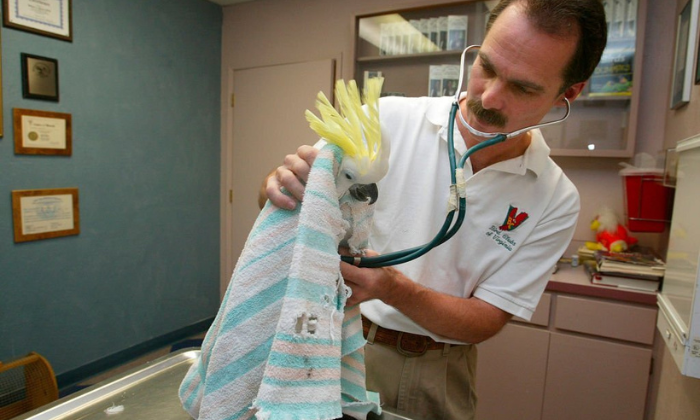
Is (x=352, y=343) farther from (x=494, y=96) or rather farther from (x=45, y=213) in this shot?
(x=45, y=213)

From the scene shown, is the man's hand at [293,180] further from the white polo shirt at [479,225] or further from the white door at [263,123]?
the white door at [263,123]

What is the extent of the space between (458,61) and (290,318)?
7.47 feet

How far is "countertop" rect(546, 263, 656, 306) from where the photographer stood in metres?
1.74

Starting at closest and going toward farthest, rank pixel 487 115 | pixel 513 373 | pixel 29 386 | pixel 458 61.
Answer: pixel 487 115 < pixel 29 386 < pixel 513 373 < pixel 458 61

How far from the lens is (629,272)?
1757 millimetres

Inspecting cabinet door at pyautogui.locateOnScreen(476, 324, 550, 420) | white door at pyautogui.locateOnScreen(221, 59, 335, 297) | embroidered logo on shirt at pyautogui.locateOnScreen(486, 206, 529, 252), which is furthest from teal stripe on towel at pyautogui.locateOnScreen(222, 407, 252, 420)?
white door at pyautogui.locateOnScreen(221, 59, 335, 297)

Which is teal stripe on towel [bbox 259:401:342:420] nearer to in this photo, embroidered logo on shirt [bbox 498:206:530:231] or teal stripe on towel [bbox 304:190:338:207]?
teal stripe on towel [bbox 304:190:338:207]

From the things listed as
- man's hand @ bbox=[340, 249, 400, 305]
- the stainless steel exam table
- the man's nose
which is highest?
the man's nose

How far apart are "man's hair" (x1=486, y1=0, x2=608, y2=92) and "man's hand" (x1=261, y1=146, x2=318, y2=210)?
556 mm

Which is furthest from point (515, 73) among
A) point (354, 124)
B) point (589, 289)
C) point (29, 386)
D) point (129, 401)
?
point (29, 386)

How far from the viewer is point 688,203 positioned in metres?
0.94

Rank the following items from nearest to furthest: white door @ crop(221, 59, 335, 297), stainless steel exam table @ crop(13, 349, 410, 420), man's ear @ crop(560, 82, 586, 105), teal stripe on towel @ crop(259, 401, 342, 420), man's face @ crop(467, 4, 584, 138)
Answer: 1. teal stripe on towel @ crop(259, 401, 342, 420)
2. stainless steel exam table @ crop(13, 349, 410, 420)
3. man's face @ crop(467, 4, 584, 138)
4. man's ear @ crop(560, 82, 586, 105)
5. white door @ crop(221, 59, 335, 297)

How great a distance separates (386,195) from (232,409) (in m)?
0.61

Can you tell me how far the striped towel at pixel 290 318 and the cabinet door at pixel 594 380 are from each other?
5.38 ft
